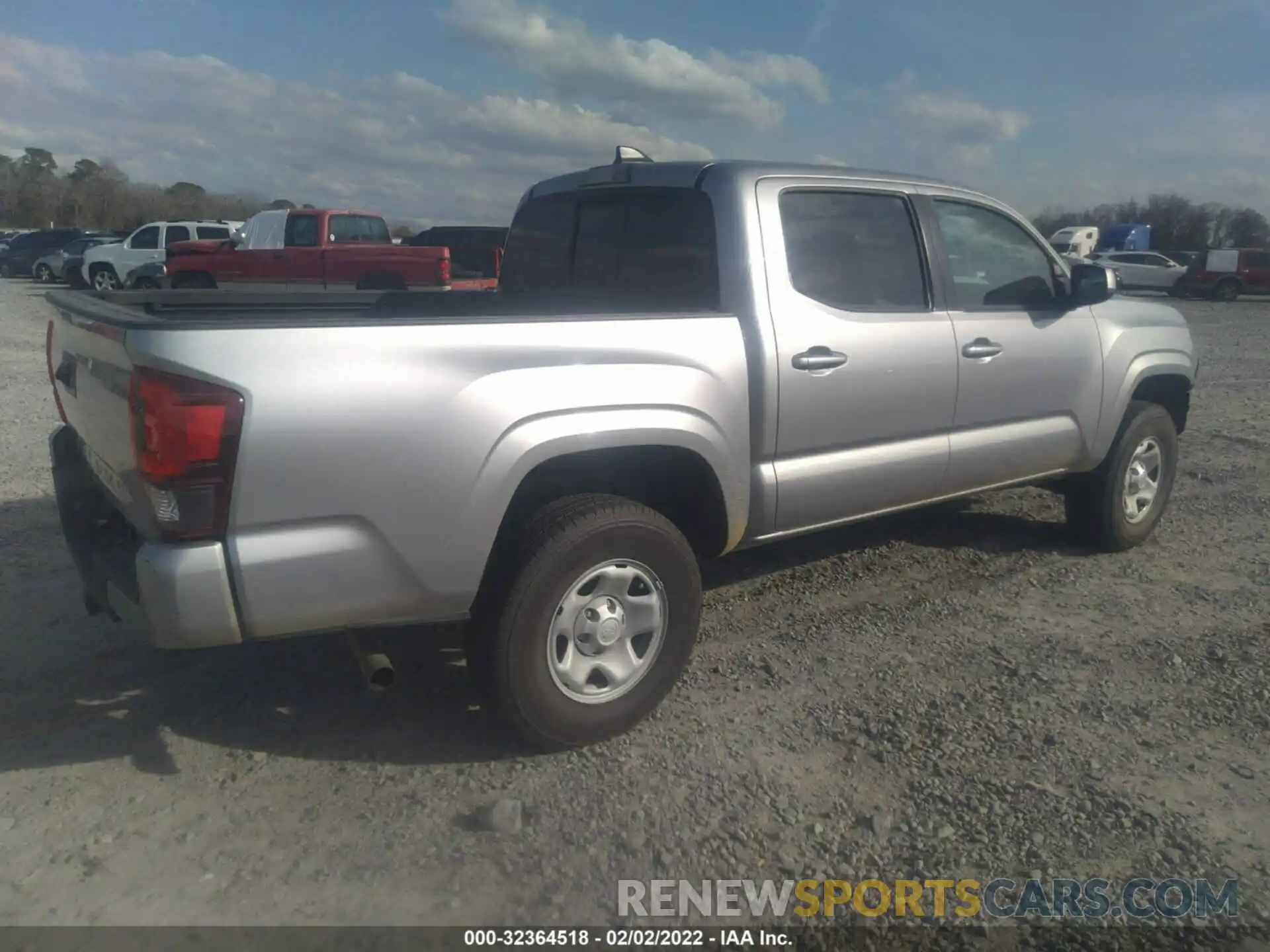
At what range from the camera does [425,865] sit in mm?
2744

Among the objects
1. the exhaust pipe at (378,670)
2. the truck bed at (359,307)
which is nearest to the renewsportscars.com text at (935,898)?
the exhaust pipe at (378,670)

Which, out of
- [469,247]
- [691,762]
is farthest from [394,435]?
[469,247]

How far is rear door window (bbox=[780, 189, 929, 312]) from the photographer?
3807mm

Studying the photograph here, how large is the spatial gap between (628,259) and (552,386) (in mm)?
1284

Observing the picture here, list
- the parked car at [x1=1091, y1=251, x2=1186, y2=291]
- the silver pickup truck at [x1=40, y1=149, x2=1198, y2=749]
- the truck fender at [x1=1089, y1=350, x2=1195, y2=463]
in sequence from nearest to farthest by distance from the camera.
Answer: the silver pickup truck at [x1=40, y1=149, x2=1198, y2=749], the truck fender at [x1=1089, y1=350, x2=1195, y2=463], the parked car at [x1=1091, y1=251, x2=1186, y2=291]

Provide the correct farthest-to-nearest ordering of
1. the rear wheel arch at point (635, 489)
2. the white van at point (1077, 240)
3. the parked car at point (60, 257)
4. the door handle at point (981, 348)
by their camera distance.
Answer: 1. the white van at point (1077, 240)
2. the parked car at point (60, 257)
3. the door handle at point (981, 348)
4. the rear wheel arch at point (635, 489)

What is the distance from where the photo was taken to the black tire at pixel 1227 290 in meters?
30.5

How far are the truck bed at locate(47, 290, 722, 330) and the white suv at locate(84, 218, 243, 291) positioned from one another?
21.5 metres

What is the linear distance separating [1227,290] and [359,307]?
3276 cm

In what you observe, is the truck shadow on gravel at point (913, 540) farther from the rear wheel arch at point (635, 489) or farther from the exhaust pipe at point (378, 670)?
the exhaust pipe at point (378, 670)

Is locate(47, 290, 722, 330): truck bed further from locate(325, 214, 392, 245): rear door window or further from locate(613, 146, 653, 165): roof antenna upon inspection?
locate(325, 214, 392, 245): rear door window

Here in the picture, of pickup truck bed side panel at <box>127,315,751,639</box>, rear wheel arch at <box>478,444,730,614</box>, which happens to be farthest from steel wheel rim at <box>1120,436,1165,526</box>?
pickup truck bed side panel at <box>127,315,751,639</box>

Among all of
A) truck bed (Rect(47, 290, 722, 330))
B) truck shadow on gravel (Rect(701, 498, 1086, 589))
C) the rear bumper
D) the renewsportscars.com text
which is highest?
truck bed (Rect(47, 290, 722, 330))

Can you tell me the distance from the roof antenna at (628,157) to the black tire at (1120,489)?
2820 millimetres
